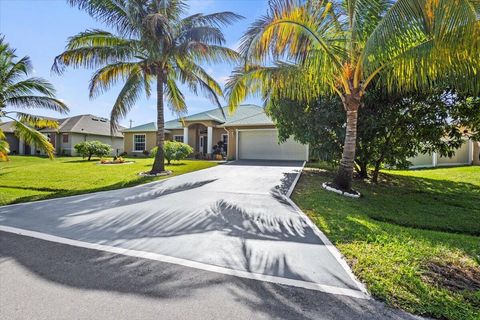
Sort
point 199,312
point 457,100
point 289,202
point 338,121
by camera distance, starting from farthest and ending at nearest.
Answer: point 338,121 < point 457,100 < point 289,202 < point 199,312

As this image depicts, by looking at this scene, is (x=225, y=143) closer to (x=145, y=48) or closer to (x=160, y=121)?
(x=160, y=121)

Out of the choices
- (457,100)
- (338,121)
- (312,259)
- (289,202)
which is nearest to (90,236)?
(312,259)

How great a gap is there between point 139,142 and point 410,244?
27.8m

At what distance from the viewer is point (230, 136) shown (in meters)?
21.9

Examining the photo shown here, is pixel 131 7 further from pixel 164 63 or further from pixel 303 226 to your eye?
pixel 303 226

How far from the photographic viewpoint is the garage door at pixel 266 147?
20.5 meters

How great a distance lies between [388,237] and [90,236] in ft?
19.0

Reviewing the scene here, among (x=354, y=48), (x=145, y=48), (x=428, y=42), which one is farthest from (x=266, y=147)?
(x=428, y=42)

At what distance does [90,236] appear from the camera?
5172mm

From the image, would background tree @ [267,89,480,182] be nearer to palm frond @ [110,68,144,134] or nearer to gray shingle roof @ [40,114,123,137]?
palm frond @ [110,68,144,134]

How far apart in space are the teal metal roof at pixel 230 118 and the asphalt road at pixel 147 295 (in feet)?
55.7

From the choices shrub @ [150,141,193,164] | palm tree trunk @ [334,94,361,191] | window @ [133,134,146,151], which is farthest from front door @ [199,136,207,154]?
palm tree trunk @ [334,94,361,191]

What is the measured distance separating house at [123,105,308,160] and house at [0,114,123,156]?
480 cm

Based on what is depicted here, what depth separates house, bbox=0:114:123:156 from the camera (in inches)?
1195
